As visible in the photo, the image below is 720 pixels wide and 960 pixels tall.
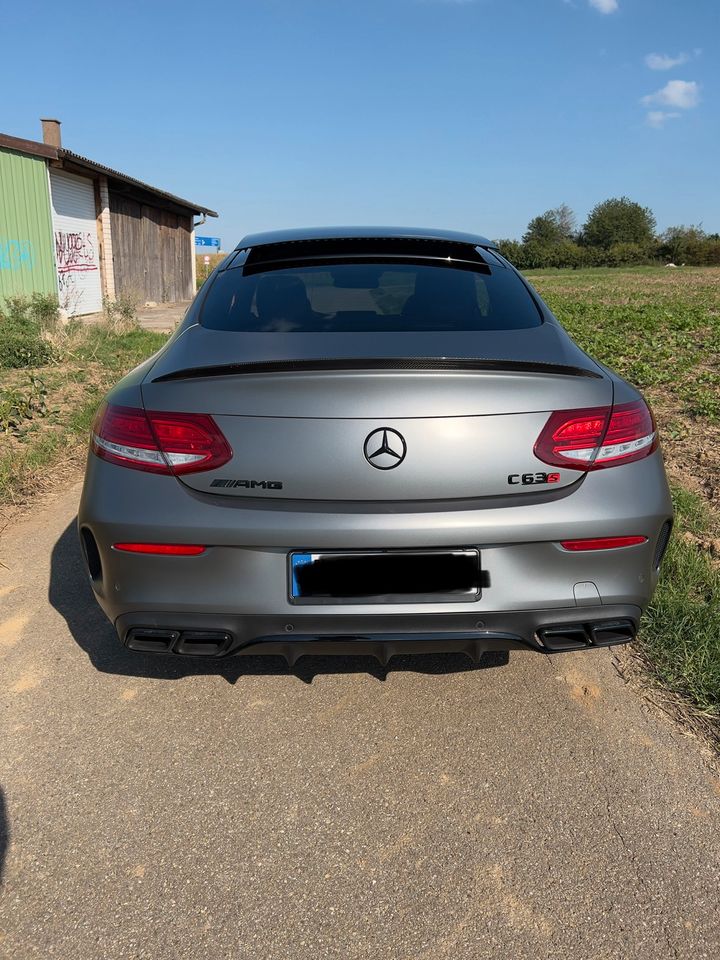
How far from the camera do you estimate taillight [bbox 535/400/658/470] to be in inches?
84.3

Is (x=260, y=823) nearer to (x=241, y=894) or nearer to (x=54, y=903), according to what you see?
(x=241, y=894)

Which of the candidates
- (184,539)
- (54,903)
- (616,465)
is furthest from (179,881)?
(616,465)

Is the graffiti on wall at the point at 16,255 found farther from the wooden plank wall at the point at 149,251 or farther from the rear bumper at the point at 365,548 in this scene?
the rear bumper at the point at 365,548

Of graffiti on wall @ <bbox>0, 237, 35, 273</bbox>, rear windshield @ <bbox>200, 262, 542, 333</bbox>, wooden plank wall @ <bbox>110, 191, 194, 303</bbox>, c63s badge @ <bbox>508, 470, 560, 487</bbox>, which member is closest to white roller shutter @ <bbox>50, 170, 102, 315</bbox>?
graffiti on wall @ <bbox>0, 237, 35, 273</bbox>

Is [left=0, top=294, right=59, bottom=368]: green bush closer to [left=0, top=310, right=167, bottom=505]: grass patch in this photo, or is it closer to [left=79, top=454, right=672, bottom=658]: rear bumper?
[left=0, top=310, right=167, bottom=505]: grass patch

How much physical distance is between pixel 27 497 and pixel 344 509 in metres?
3.57

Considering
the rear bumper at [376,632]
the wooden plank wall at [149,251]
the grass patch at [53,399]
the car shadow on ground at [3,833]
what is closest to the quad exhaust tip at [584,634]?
the rear bumper at [376,632]

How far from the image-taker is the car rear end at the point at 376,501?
209cm

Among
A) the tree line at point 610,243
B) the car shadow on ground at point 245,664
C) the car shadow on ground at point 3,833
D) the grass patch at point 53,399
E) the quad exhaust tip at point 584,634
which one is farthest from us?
the tree line at point 610,243

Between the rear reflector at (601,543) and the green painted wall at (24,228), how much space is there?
1491 cm

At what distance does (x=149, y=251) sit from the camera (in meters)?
23.8

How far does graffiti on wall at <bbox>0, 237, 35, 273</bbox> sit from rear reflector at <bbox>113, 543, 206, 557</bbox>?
47.7ft

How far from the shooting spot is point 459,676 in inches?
112

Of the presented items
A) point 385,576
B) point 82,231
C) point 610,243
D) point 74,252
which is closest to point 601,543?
point 385,576
